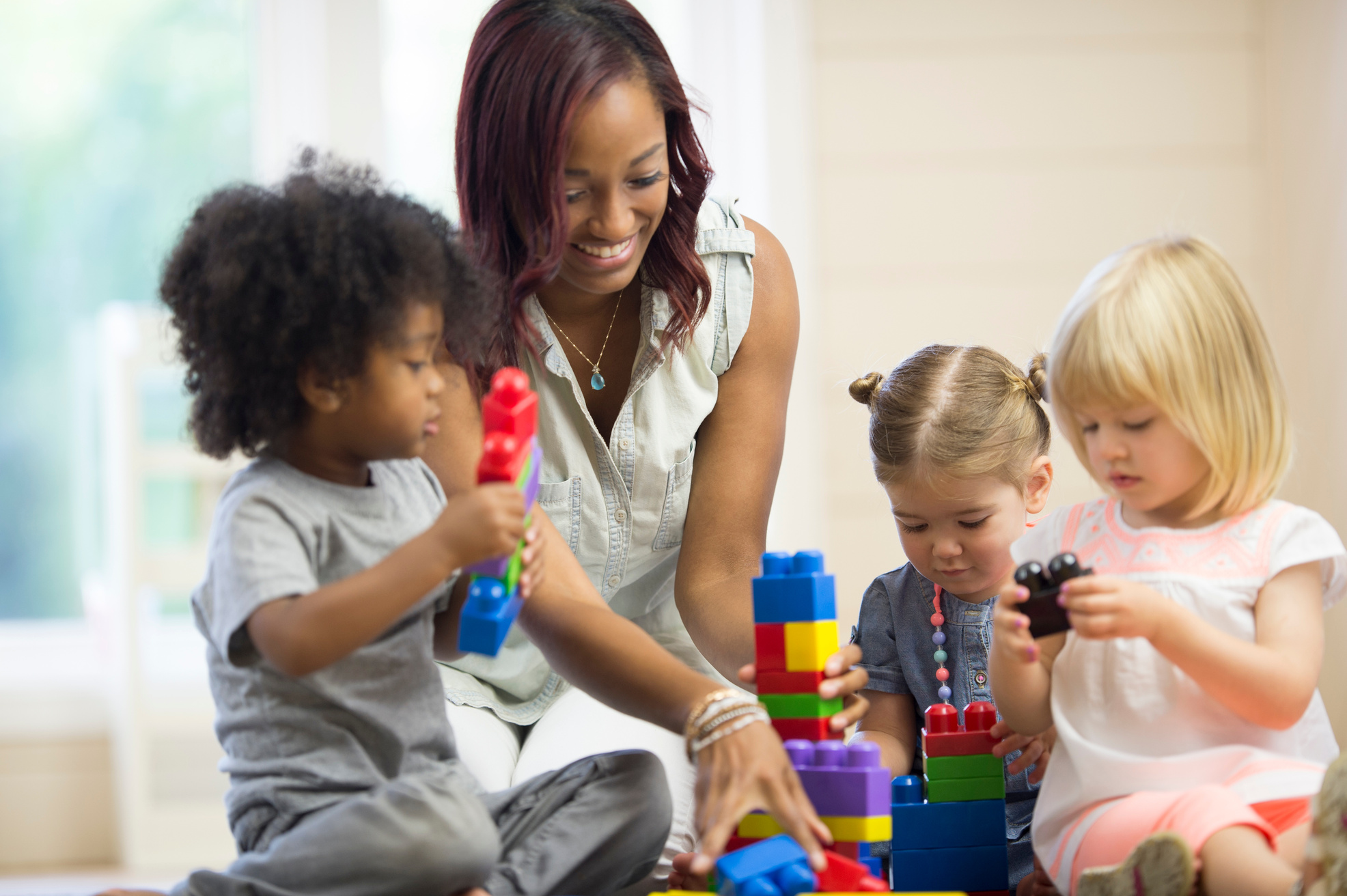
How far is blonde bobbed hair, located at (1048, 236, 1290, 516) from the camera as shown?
1.04 m

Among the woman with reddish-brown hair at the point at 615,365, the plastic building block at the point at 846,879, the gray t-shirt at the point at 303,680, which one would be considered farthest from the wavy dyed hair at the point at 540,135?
the plastic building block at the point at 846,879

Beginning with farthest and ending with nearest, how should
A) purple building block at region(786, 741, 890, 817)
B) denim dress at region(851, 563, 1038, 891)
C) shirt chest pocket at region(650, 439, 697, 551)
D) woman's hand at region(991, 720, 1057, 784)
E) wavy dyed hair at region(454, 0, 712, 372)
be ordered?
shirt chest pocket at region(650, 439, 697, 551)
denim dress at region(851, 563, 1038, 891)
wavy dyed hair at region(454, 0, 712, 372)
woman's hand at region(991, 720, 1057, 784)
purple building block at region(786, 741, 890, 817)

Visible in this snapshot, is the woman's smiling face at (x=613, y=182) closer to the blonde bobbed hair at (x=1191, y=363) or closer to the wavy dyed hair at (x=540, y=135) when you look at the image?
the wavy dyed hair at (x=540, y=135)

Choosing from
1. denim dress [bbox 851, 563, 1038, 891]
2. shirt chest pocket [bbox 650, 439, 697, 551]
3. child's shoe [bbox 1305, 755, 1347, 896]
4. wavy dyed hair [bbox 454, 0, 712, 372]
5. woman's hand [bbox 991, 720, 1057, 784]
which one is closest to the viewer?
child's shoe [bbox 1305, 755, 1347, 896]

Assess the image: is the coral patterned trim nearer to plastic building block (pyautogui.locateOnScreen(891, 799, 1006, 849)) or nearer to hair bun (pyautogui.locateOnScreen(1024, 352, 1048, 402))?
plastic building block (pyautogui.locateOnScreen(891, 799, 1006, 849))

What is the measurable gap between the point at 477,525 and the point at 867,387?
0.86 m

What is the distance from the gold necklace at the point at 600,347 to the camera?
5.10ft

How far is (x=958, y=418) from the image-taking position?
1.51 metres

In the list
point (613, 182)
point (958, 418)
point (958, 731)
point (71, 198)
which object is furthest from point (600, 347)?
point (71, 198)

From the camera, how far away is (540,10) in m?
1.39

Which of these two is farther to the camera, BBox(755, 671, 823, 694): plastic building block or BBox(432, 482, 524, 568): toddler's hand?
BBox(755, 671, 823, 694): plastic building block

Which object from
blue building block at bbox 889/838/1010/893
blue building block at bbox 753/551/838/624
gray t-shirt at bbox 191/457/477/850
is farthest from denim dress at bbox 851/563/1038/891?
gray t-shirt at bbox 191/457/477/850

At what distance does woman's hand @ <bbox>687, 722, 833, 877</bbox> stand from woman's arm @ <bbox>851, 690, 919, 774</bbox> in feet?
1.74

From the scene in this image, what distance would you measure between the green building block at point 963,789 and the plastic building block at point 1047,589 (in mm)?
284
